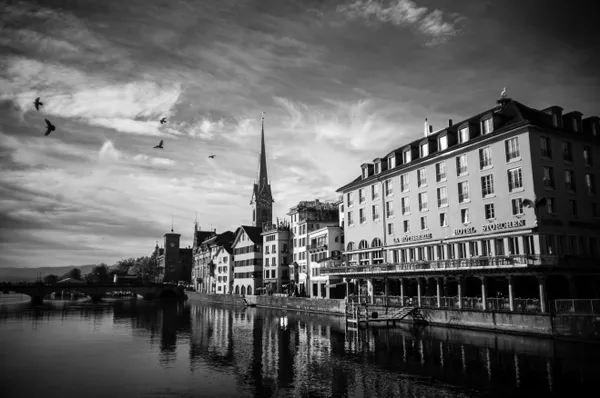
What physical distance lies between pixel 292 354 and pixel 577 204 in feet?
123

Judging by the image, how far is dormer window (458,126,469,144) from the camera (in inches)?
2279

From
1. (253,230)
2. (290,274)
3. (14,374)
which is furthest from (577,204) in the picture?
(253,230)

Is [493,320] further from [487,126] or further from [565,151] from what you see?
[487,126]

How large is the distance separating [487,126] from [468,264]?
57.5 feet

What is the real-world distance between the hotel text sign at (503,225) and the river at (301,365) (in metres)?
12.3

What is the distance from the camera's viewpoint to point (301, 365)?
3662 cm

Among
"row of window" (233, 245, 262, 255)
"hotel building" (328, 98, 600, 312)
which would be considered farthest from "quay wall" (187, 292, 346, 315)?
"row of window" (233, 245, 262, 255)

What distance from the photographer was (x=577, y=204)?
51.8 meters

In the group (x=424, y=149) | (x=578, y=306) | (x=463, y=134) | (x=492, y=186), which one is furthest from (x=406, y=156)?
(x=578, y=306)

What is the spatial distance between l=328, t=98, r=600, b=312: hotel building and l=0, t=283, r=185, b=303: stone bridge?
111508mm

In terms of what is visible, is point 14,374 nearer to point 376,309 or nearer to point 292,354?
point 292,354

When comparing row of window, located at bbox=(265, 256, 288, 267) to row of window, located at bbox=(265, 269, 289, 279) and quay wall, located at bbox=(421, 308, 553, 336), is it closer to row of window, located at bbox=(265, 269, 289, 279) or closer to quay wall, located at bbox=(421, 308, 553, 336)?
row of window, located at bbox=(265, 269, 289, 279)

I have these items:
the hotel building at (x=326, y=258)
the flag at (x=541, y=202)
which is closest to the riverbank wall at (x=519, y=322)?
the flag at (x=541, y=202)

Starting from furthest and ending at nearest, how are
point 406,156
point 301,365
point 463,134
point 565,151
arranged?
point 406,156
point 463,134
point 565,151
point 301,365
